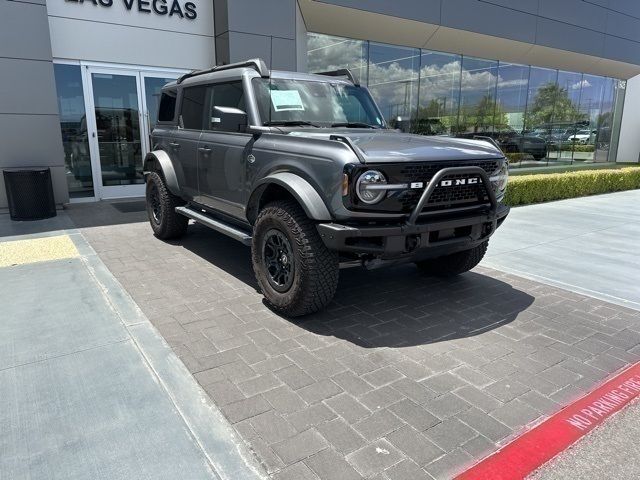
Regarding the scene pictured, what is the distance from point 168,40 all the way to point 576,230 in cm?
883

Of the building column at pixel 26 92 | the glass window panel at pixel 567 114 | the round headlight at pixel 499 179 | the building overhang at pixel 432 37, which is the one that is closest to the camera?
the round headlight at pixel 499 179

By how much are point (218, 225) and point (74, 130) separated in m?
6.15

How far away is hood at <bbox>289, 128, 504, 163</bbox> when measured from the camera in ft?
11.3

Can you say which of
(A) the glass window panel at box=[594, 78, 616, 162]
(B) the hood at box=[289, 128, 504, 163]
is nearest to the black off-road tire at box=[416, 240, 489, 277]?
(B) the hood at box=[289, 128, 504, 163]

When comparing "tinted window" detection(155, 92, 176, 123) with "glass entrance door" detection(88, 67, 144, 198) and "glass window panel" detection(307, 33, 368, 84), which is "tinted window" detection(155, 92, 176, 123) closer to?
"glass entrance door" detection(88, 67, 144, 198)

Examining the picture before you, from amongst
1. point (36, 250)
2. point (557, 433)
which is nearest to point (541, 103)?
point (36, 250)

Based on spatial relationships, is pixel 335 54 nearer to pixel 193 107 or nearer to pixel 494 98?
pixel 494 98

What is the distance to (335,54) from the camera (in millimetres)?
11875

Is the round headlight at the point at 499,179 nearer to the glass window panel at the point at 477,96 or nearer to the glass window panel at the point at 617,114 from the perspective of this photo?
the glass window panel at the point at 477,96

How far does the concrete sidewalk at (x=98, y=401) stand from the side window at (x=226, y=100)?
196 cm

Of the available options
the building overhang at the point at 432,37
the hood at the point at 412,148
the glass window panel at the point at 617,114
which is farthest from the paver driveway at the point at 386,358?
the glass window panel at the point at 617,114

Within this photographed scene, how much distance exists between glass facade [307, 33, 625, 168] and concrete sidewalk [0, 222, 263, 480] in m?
→ 7.49

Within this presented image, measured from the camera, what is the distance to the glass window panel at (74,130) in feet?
29.8

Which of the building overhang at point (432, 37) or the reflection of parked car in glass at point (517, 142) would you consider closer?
the building overhang at point (432, 37)
